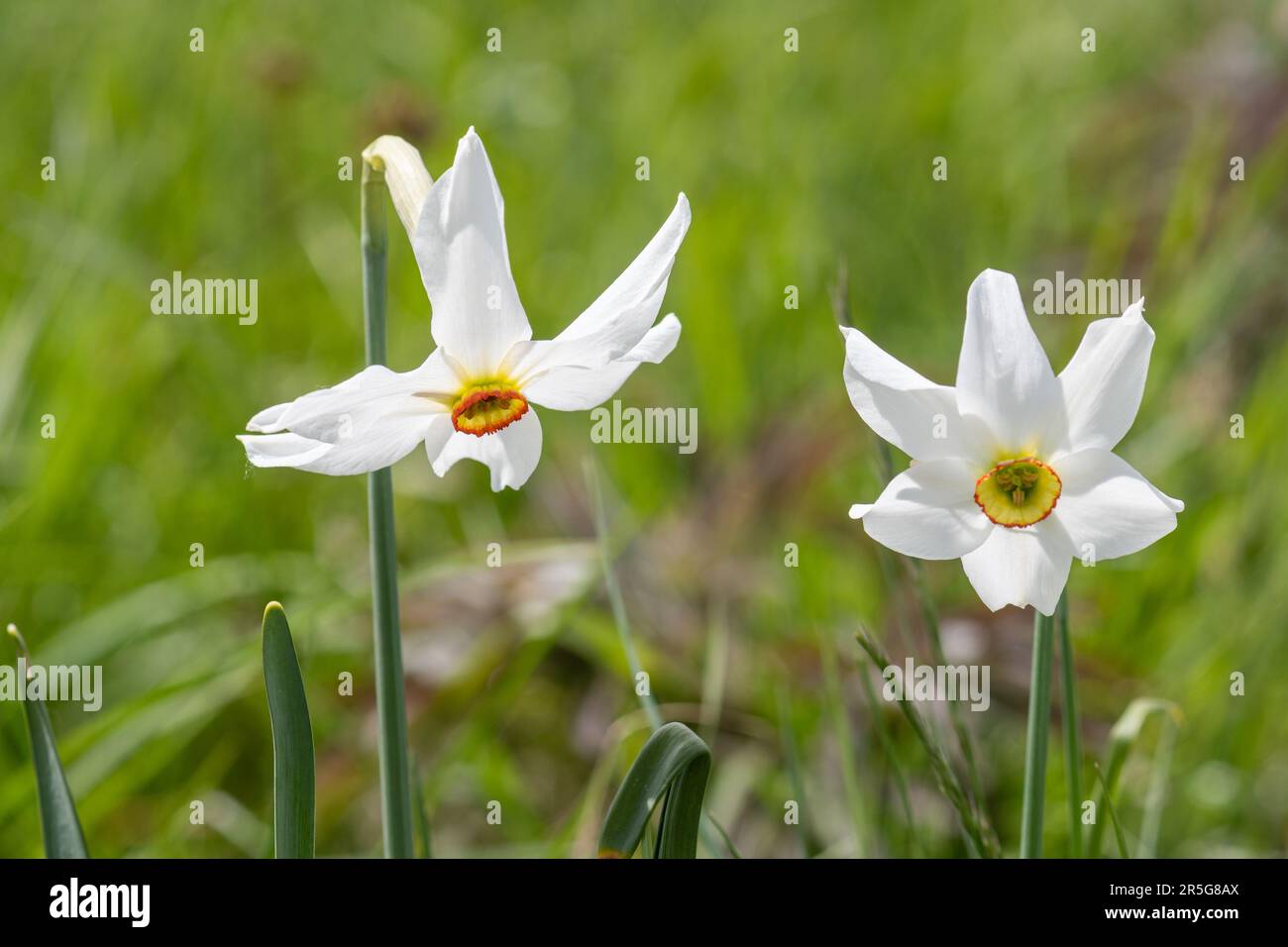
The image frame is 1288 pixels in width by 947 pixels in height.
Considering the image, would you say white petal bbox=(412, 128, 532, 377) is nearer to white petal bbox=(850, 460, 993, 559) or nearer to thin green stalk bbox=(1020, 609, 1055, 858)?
white petal bbox=(850, 460, 993, 559)

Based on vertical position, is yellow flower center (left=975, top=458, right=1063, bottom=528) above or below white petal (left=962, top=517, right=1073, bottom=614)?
above

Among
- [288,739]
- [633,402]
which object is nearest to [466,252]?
[288,739]

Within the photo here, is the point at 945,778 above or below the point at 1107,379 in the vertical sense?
below

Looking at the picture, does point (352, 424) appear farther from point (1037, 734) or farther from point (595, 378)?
point (1037, 734)

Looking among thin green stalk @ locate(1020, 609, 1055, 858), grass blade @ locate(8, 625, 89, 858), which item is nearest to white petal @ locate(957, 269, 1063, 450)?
thin green stalk @ locate(1020, 609, 1055, 858)
